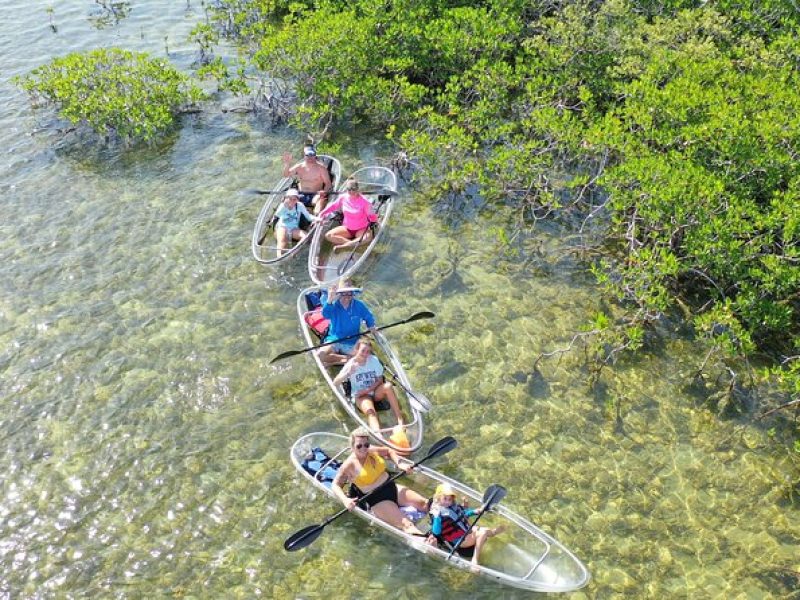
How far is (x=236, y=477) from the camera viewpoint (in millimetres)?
10703

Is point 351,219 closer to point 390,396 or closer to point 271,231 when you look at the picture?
point 271,231

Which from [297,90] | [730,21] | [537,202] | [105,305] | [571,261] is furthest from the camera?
[297,90]

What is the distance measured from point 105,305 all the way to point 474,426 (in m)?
8.10

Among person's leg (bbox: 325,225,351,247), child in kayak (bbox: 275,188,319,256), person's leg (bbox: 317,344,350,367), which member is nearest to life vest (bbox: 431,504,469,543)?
person's leg (bbox: 317,344,350,367)

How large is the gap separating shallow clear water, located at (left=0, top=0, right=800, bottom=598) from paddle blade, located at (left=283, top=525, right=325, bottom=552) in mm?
595

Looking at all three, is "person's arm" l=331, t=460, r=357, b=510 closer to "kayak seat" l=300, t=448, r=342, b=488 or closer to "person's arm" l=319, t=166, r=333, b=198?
"kayak seat" l=300, t=448, r=342, b=488

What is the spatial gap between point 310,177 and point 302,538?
9770 mm

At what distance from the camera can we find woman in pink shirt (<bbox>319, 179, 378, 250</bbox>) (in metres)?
15.0

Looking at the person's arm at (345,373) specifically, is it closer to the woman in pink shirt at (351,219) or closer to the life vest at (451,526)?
the life vest at (451,526)

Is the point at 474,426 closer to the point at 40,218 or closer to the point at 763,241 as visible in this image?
the point at 763,241

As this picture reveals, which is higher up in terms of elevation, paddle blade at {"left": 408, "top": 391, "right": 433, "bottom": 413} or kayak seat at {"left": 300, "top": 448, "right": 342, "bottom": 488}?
paddle blade at {"left": 408, "top": 391, "right": 433, "bottom": 413}

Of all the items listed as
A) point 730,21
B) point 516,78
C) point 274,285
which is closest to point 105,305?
point 274,285

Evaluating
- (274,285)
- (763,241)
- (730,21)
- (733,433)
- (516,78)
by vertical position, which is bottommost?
(733,433)

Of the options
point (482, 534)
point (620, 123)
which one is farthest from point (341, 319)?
point (620, 123)
